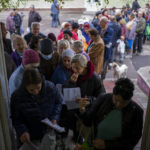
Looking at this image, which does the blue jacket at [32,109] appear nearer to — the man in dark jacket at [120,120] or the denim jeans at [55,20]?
the man in dark jacket at [120,120]

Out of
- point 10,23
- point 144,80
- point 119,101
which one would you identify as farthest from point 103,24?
point 10,23

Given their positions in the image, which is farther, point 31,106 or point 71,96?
point 71,96

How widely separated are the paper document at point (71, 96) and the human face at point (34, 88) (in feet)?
1.89

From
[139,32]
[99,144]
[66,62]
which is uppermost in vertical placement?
[66,62]

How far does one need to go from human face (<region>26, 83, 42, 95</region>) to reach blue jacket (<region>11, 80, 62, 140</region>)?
0.19 feet

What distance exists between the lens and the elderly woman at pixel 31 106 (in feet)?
7.97

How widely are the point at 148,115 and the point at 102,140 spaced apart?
548 millimetres

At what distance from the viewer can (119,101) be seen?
7.10 feet

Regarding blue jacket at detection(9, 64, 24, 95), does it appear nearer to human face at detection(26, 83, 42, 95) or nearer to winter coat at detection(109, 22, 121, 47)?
human face at detection(26, 83, 42, 95)

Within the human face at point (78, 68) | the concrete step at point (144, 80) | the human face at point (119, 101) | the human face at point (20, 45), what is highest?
the human face at point (20, 45)

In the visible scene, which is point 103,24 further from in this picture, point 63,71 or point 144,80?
point 63,71

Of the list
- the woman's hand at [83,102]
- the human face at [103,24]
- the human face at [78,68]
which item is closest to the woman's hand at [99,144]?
the woman's hand at [83,102]

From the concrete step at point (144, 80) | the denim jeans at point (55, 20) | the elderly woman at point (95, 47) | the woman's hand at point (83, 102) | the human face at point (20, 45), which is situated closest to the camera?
the woman's hand at point (83, 102)

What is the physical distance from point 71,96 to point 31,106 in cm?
67
